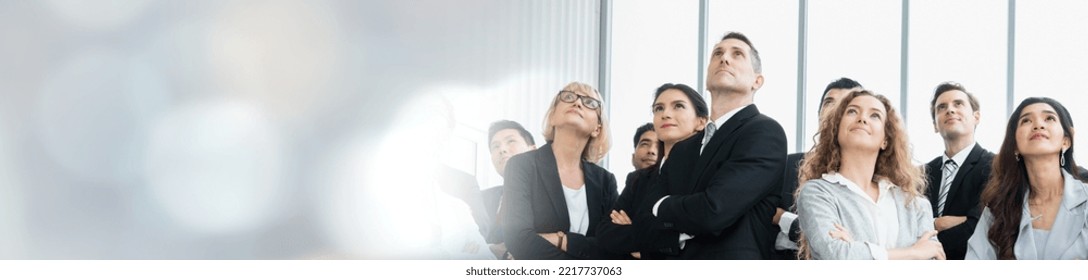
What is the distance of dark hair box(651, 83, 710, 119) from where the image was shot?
11.6ft

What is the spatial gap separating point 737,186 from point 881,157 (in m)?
0.47


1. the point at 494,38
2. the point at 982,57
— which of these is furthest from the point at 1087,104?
the point at 494,38

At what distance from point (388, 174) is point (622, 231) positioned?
987 mm

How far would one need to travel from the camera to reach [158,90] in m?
4.07

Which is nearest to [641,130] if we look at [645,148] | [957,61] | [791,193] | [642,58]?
[645,148]

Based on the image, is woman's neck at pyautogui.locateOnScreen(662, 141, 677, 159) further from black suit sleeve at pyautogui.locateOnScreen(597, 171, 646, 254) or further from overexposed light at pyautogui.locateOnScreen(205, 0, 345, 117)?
overexposed light at pyautogui.locateOnScreen(205, 0, 345, 117)

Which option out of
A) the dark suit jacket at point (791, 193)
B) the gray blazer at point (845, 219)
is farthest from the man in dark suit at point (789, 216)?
the gray blazer at point (845, 219)

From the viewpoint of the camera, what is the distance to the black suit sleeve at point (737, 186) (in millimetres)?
3213

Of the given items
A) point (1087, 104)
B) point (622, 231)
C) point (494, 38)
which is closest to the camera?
point (622, 231)

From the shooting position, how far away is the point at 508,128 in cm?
388

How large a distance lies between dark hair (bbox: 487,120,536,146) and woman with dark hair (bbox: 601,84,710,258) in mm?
405

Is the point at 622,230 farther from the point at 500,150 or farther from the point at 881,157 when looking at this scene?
the point at 881,157

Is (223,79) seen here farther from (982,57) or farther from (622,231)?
(982,57)

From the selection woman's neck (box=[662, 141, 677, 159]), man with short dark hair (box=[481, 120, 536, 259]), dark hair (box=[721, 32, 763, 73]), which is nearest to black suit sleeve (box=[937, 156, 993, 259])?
dark hair (box=[721, 32, 763, 73])
